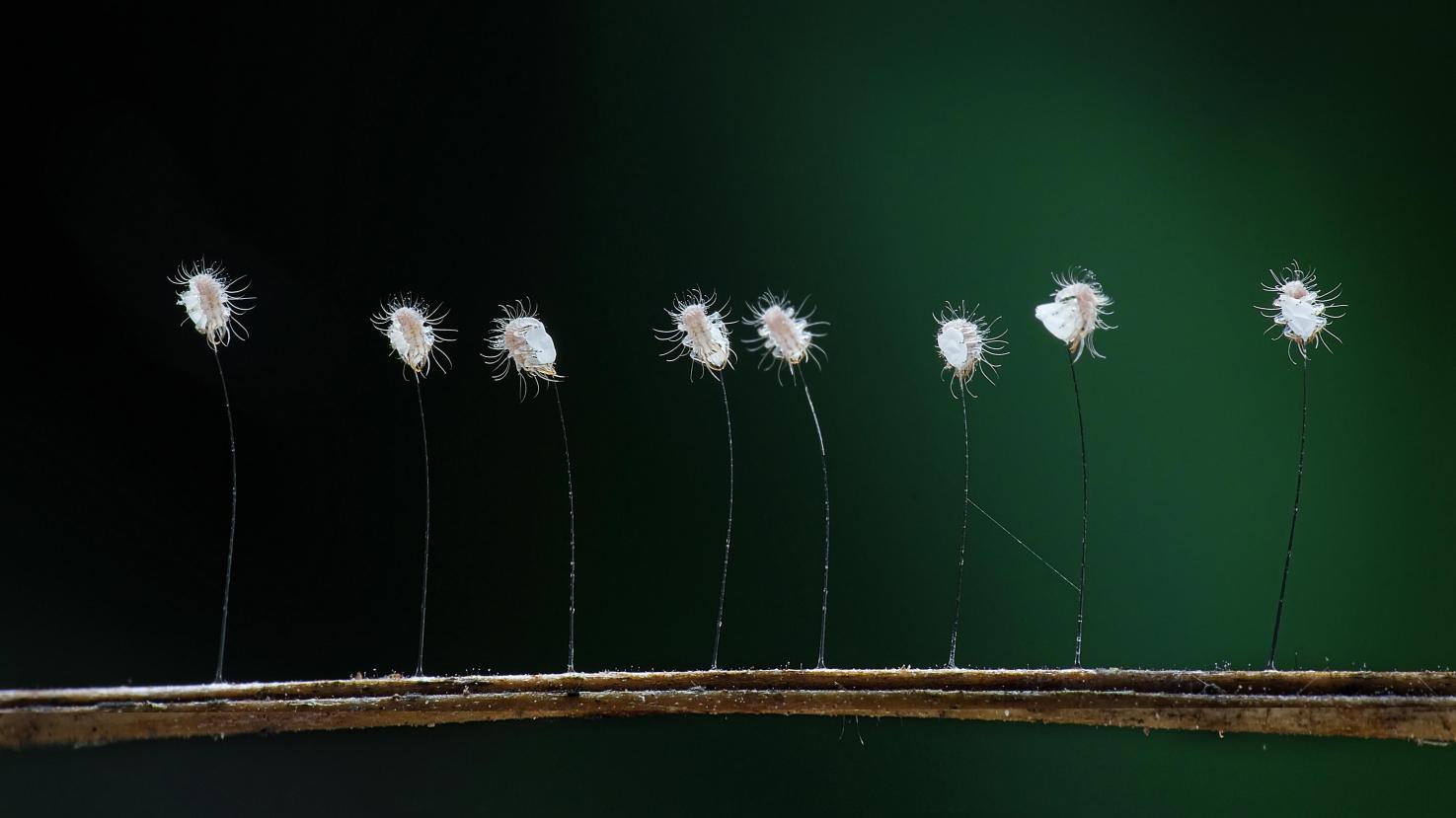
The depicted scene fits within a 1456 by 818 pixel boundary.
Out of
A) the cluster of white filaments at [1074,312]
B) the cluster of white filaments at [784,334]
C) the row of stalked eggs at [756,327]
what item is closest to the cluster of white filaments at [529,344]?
the row of stalked eggs at [756,327]

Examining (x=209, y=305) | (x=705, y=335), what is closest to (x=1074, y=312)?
(x=705, y=335)

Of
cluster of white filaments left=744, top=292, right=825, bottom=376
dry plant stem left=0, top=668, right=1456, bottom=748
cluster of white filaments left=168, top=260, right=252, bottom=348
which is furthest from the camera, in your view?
cluster of white filaments left=168, top=260, right=252, bottom=348

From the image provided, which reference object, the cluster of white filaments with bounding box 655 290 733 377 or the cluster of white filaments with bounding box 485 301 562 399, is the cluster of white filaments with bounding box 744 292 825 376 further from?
the cluster of white filaments with bounding box 485 301 562 399

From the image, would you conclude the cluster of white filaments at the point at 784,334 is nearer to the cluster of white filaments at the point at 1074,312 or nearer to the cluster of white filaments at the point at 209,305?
the cluster of white filaments at the point at 1074,312

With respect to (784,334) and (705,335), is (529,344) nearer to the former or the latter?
(705,335)

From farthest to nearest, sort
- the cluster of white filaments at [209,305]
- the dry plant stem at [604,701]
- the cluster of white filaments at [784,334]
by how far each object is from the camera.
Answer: the cluster of white filaments at [209,305] < the cluster of white filaments at [784,334] < the dry plant stem at [604,701]

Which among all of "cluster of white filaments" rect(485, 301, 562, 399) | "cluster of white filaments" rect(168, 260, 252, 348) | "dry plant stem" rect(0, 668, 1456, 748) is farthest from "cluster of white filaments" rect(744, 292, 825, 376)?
"cluster of white filaments" rect(168, 260, 252, 348)
